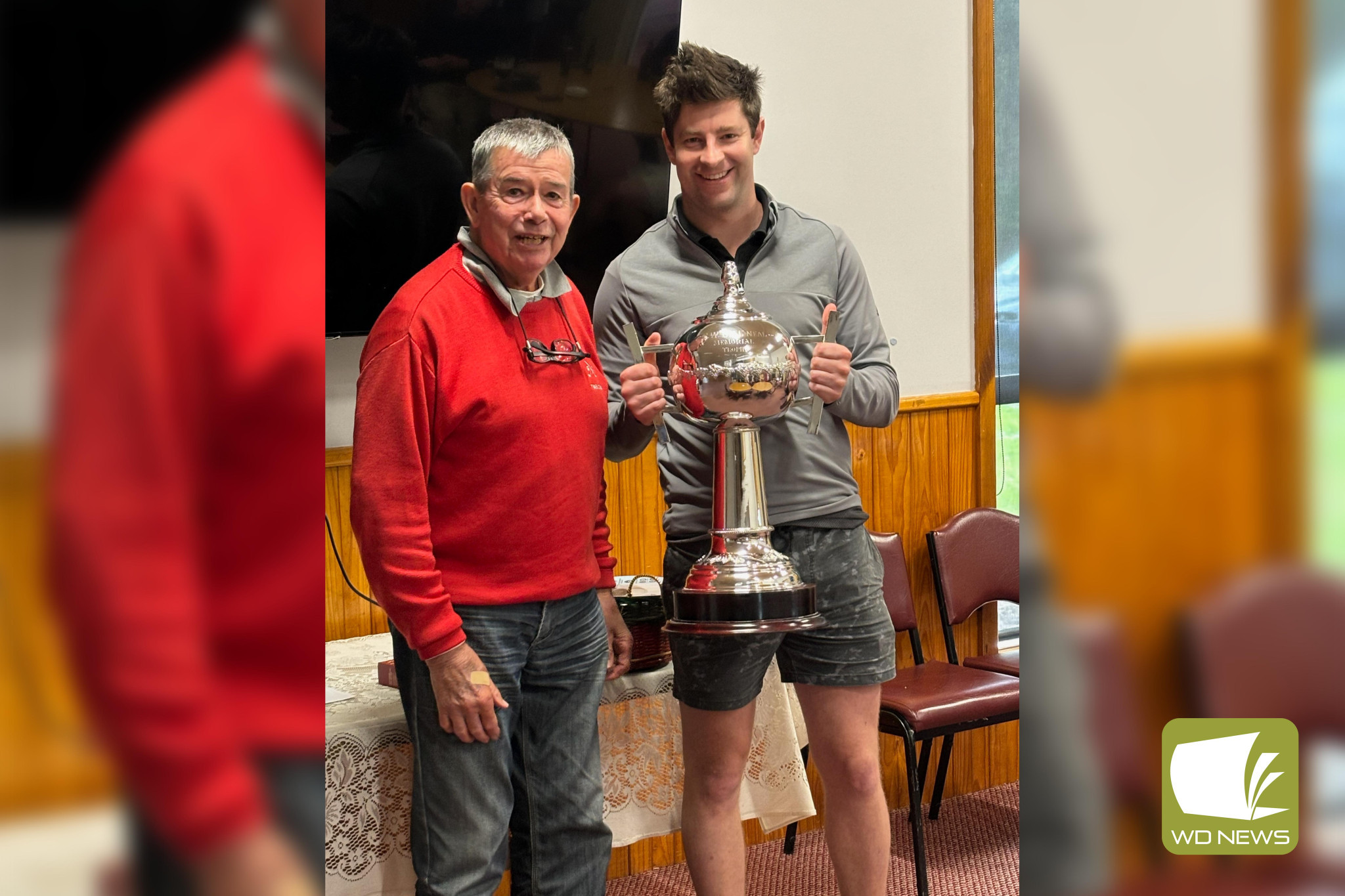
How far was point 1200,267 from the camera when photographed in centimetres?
43

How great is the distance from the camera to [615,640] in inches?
86.7

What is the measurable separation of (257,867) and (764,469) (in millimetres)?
A: 1717

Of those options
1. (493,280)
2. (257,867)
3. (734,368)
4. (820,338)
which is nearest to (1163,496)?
(257,867)

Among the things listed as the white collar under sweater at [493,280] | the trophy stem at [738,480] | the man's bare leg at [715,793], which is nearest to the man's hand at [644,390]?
the trophy stem at [738,480]

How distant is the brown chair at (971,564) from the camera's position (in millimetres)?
3186

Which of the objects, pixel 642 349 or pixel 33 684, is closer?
pixel 33 684

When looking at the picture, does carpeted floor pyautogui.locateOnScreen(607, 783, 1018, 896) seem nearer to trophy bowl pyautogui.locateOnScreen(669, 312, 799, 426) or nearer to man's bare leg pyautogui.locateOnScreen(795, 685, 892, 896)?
man's bare leg pyautogui.locateOnScreen(795, 685, 892, 896)

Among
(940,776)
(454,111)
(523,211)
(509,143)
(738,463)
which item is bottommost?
(940,776)

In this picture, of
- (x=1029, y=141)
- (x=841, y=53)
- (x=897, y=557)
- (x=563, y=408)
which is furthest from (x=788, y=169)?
(x=1029, y=141)

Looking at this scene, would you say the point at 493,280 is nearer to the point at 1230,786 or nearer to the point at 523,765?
the point at 523,765

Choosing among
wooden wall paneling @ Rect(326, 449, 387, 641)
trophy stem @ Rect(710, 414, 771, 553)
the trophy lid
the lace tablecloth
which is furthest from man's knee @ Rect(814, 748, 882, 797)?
wooden wall paneling @ Rect(326, 449, 387, 641)

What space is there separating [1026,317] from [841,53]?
2.98 meters

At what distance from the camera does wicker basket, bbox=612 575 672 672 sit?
90.2 inches

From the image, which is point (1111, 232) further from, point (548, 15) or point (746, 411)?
point (548, 15)
